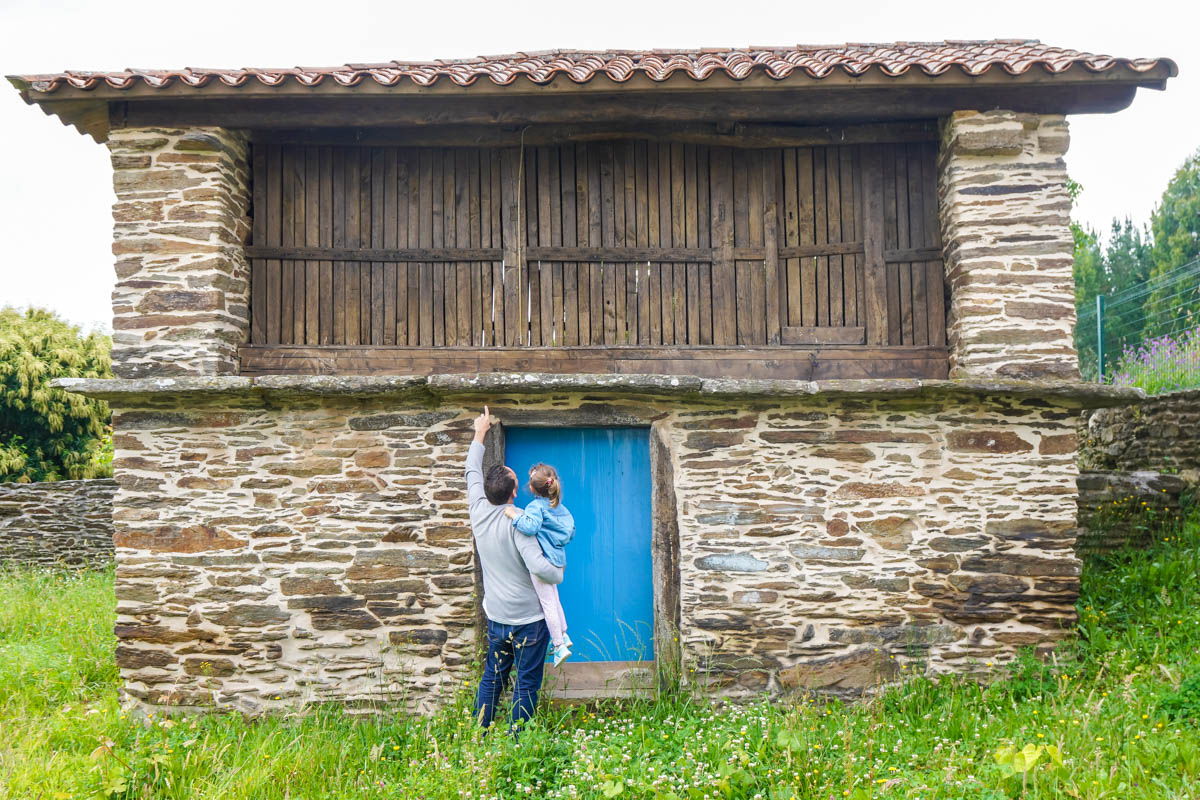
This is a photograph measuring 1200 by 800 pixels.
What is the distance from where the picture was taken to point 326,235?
236 inches

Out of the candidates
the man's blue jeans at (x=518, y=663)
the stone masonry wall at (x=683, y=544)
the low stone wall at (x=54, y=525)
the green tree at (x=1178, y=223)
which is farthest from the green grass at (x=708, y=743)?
the green tree at (x=1178, y=223)

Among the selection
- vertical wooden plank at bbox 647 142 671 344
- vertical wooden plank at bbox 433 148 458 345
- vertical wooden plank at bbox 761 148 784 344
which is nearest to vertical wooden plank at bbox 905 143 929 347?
vertical wooden plank at bbox 761 148 784 344

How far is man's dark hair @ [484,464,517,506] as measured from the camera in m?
4.46

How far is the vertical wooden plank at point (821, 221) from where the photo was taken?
591cm

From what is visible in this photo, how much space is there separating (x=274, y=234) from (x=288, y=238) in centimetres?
11

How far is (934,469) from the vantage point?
17.7 feet

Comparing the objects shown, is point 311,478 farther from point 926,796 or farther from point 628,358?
point 926,796

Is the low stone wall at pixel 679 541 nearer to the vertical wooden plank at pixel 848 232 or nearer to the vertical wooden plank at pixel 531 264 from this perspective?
the vertical wooden plank at pixel 531 264

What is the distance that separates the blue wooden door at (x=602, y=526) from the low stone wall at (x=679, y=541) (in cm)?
35

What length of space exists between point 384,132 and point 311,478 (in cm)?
271

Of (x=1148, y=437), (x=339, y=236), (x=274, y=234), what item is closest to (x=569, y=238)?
(x=339, y=236)

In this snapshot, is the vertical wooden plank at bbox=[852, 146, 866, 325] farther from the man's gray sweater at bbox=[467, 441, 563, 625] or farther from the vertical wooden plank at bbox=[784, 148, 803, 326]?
the man's gray sweater at bbox=[467, 441, 563, 625]

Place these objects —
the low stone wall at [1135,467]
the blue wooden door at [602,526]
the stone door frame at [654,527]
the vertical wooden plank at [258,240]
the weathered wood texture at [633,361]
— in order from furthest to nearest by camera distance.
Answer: the low stone wall at [1135,467]
the vertical wooden plank at [258,240]
the weathered wood texture at [633,361]
the blue wooden door at [602,526]
the stone door frame at [654,527]

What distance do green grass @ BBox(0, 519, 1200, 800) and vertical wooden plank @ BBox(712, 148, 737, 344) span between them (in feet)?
8.86
